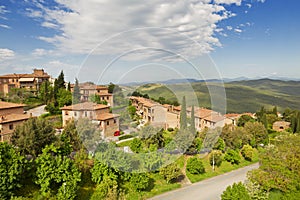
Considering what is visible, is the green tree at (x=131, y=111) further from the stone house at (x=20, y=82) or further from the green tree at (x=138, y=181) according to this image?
the stone house at (x=20, y=82)

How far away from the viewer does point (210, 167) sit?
11016 mm

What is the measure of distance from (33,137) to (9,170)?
1.87 metres

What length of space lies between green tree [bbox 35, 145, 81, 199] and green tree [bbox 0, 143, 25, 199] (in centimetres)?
55

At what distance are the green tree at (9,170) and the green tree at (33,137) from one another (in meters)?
1.24

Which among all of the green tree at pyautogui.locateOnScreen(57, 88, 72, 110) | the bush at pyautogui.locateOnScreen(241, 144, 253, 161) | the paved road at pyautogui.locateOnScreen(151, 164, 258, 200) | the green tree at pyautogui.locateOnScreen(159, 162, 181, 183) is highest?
the green tree at pyautogui.locateOnScreen(57, 88, 72, 110)

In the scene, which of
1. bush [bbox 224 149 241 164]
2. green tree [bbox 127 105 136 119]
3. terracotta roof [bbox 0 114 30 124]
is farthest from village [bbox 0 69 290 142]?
bush [bbox 224 149 241 164]

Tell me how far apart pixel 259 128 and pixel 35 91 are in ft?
76.6

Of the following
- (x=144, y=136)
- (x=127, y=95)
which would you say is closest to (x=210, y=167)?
(x=144, y=136)

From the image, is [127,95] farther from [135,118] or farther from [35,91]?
[35,91]

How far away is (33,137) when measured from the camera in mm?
8016

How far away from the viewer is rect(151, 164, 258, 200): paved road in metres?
8.13

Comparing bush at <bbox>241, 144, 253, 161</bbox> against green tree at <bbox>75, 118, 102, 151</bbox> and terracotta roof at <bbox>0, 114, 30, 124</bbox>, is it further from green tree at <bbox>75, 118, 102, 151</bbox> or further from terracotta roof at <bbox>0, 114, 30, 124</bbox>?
terracotta roof at <bbox>0, 114, 30, 124</bbox>

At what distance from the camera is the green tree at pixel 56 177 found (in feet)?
21.9

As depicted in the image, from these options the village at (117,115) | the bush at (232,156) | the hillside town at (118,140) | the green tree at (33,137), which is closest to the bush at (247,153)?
the bush at (232,156)
